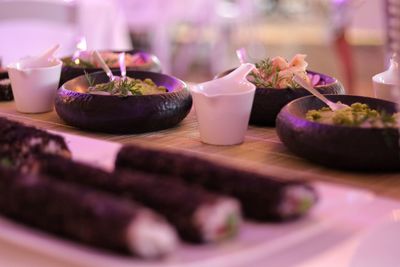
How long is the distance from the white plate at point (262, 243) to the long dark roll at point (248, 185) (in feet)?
0.07

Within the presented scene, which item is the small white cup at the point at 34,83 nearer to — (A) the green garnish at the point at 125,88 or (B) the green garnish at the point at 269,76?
(A) the green garnish at the point at 125,88

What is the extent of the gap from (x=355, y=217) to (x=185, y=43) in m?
3.96

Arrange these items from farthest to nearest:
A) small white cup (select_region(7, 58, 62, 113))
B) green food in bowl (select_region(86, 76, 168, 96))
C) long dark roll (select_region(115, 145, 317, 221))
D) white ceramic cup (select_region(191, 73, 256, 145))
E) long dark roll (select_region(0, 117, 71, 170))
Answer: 1. small white cup (select_region(7, 58, 62, 113))
2. green food in bowl (select_region(86, 76, 168, 96))
3. white ceramic cup (select_region(191, 73, 256, 145))
4. long dark roll (select_region(0, 117, 71, 170))
5. long dark roll (select_region(115, 145, 317, 221))

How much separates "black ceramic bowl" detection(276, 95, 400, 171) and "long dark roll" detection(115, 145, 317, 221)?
29 centimetres

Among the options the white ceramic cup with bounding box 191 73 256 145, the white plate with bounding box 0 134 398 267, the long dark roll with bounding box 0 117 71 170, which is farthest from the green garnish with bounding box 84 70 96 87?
the white plate with bounding box 0 134 398 267

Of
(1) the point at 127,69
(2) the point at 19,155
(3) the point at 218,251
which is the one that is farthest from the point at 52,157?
(1) the point at 127,69

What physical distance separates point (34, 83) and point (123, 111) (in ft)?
0.98

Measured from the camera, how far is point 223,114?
128 centimetres

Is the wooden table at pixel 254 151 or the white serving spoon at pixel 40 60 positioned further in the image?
the white serving spoon at pixel 40 60

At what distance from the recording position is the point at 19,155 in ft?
3.29

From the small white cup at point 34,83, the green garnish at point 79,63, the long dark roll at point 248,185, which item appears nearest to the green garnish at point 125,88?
the small white cup at point 34,83

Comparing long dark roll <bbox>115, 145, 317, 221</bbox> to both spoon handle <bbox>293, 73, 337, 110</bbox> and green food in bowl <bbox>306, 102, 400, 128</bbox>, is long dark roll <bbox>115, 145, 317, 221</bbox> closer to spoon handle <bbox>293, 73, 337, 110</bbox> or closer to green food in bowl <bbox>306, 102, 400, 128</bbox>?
green food in bowl <bbox>306, 102, 400, 128</bbox>

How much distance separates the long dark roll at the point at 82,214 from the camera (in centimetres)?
72

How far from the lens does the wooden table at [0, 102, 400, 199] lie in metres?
1.11
